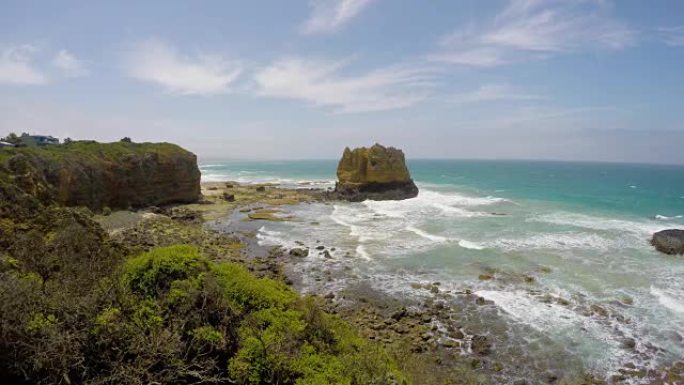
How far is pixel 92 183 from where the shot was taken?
3647 cm

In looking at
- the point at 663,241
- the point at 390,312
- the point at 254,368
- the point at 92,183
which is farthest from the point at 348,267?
the point at 92,183

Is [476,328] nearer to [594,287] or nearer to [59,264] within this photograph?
[594,287]

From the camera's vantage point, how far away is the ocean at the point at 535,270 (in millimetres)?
15742

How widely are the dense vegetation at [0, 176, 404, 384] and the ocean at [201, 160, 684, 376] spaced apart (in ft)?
30.4

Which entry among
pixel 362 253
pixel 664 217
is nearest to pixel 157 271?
pixel 362 253

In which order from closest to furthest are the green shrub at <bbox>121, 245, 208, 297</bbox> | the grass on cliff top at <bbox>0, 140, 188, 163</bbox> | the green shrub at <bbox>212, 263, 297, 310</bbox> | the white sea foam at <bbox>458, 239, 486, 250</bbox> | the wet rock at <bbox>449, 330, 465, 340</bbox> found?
the green shrub at <bbox>121, 245, 208, 297</bbox> < the green shrub at <bbox>212, 263, 297, 310</bbox> < the wet rock at <bbox>449, 330, 465, 340</bbox> < the white sea foam at <bbox>458, 239, 486, 250</bbox> < the grass on cliff top at <bbox>0, 140, 188, 163</bbox>

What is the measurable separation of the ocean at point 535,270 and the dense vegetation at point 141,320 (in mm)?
9254

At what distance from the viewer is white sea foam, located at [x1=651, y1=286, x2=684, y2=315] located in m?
18.7

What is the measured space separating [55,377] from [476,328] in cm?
1452

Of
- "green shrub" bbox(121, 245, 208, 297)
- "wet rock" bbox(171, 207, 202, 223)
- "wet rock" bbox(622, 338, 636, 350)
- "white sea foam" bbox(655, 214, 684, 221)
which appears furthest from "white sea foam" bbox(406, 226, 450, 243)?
"white sea foam" bbox(655, 214, 684, 221)

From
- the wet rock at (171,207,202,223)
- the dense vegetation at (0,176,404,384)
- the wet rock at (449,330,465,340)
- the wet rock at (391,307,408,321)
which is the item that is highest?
the dense vegetation at (0,176,404,384)

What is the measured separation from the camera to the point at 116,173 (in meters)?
39.8

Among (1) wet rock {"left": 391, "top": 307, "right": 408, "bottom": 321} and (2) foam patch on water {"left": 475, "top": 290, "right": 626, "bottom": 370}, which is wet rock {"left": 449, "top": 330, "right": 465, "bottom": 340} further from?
(2) foam patch on water {"left": 475, "top": 290, "right": 626, "bottom": 370}

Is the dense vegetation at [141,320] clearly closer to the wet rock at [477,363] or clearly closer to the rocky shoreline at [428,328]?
the rocky shoreline at [428,328]
